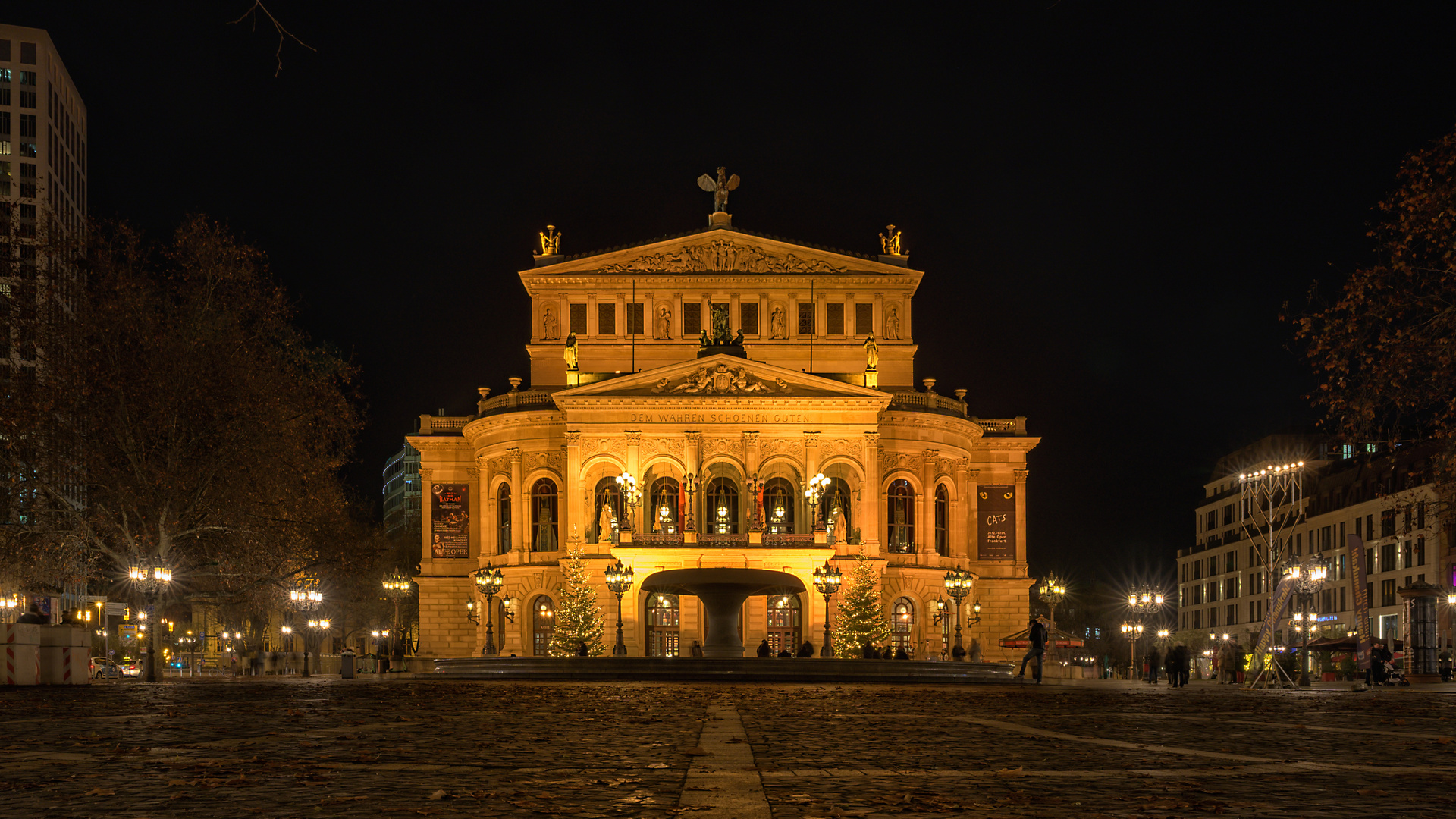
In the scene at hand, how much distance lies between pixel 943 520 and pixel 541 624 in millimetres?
18950

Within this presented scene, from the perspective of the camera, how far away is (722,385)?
65.4m

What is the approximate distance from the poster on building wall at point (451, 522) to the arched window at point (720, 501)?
12497 millimetres

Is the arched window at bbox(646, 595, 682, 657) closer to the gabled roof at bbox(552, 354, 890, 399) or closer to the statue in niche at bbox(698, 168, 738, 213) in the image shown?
the gabled roof at bbox(552, 354, 890, 399)

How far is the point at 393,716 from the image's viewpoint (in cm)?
1773

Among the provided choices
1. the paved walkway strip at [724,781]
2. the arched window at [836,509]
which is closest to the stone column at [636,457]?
the arched window at [836,509]

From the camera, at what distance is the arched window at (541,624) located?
69.6m

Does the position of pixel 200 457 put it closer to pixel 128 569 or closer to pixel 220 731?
pixel 128 569

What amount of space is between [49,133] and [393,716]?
10383cm

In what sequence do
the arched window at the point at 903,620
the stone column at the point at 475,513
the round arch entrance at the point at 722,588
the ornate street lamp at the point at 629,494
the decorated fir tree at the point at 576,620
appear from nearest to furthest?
the round arch entrance at the point at 722,588, the decorated fir tree at the point at 576,620, the ornate street lamp at the point at 629,494, the arched window at the point at 903,620, the stone column at the point at 475,513

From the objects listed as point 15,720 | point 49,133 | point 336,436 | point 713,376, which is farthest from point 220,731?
point 49,133

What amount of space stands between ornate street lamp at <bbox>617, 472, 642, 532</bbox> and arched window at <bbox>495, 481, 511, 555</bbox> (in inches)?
358

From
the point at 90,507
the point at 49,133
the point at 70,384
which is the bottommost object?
the point at 90,507

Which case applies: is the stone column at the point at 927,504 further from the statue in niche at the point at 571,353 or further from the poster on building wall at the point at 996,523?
the statue in niche at the point at 571,353

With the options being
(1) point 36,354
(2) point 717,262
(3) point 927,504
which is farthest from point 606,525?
(1) point 36,354
